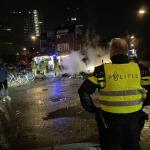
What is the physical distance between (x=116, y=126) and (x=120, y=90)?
393mm

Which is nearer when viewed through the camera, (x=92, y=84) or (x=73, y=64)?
(x=92, y=84)

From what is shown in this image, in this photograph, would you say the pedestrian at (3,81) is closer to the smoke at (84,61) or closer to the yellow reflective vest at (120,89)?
the yellow reflective vest at (120,89)

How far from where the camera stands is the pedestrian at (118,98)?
12.8ft

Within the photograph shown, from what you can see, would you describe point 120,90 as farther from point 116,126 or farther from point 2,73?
point 2,73

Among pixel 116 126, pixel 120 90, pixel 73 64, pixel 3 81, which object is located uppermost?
pixel 73 64

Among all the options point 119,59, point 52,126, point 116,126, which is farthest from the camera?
point 52,126

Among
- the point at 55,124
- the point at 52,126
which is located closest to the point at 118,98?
the point at 52,126

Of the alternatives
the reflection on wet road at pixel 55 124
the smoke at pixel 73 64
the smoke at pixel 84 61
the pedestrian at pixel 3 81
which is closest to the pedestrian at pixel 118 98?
the reflection on wet road at pixel 55 124

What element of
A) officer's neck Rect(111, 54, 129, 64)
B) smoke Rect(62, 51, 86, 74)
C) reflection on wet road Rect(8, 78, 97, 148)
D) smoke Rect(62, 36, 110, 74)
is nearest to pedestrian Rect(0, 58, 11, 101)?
reflection on wet road Rect(8, 78, 97, 148)

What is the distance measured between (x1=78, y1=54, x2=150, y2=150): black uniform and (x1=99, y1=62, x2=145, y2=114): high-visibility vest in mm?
55

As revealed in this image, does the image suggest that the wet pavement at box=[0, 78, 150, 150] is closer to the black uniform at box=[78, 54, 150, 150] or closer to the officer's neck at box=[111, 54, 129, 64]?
the black uniform at box=[78, 54, 150, 150]

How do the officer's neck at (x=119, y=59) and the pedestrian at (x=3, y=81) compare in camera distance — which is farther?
the pedestrian at (x=3, y=81)

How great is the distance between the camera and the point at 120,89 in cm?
396

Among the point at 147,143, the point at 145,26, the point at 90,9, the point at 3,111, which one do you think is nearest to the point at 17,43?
the point at 90,9
